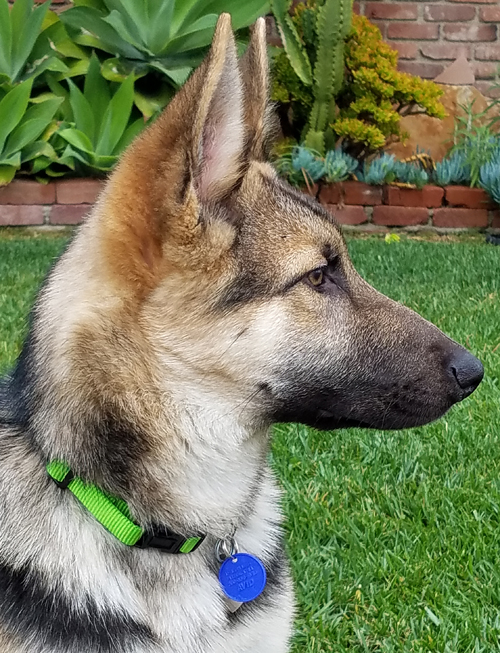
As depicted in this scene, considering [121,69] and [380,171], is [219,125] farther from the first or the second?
[121,69]

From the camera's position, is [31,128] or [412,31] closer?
[31,128]

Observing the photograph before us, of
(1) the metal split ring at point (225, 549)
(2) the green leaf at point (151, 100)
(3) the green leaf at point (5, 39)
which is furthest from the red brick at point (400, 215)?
(1) the metal split ring at point (225, 549)

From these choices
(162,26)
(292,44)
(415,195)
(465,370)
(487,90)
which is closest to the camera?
(465,370)

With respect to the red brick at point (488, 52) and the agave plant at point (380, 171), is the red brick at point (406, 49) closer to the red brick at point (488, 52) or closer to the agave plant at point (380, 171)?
the red brick at point (488, 52)

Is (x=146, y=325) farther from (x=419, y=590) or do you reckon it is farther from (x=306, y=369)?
(x=419, y=590)

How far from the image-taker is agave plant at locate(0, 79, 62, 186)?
773 cm

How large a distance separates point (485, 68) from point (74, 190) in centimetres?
503

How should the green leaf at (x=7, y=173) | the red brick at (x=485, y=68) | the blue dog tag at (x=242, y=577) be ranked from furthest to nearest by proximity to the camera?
the red brick at (x=485, y=68) → the green leaf at (x=7, y=173) → the blue dog tag at (x=242, y=577)

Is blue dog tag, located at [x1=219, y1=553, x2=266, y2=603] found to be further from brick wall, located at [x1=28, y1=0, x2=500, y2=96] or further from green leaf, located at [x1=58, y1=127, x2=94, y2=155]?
brick wall, located at [x1=28, y1=0, x2=500, y2=96]

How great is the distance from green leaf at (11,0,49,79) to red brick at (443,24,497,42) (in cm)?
452

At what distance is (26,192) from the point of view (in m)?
7.89

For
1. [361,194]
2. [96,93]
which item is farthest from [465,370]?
[96,93]

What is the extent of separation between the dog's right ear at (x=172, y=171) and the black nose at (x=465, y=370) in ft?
2.69

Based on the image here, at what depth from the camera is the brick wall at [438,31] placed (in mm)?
8898
